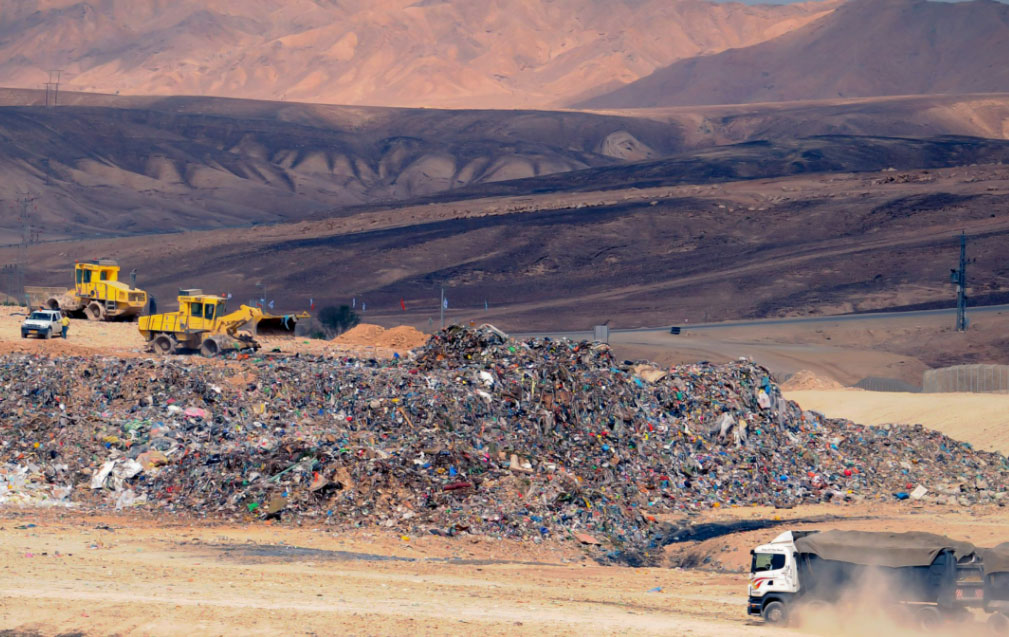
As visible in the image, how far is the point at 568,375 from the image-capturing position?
2412cm

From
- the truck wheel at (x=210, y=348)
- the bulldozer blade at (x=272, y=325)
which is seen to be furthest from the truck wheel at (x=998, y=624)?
the bulldozer blade at (x=272, y=325)

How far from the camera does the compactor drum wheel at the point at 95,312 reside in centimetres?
4247

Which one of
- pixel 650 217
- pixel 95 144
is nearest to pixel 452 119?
pixel 95 144

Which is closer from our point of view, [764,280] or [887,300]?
[887,300]

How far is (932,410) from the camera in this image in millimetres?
33250

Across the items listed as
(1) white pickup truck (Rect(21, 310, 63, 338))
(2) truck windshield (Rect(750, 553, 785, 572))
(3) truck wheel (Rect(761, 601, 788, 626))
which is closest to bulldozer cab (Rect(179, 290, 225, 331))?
(1) white pickup truck (Rect(21, 310, 63, 338))

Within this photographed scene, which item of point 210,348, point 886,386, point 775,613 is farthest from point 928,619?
point 886,386

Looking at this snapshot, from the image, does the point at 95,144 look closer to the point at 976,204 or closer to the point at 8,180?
the point at 8,180

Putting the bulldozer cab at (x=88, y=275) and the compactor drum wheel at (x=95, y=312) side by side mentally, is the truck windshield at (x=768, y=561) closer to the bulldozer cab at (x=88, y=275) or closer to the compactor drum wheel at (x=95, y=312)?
the compactor drum wheel at (x=95, y=312)

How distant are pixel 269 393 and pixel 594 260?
56.5 meters

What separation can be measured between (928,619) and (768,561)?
1690 millimetres

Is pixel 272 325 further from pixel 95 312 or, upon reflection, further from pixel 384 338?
pixel 95 312

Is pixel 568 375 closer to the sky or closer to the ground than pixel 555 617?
closer to the sky

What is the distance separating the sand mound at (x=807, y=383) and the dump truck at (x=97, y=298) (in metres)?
21.7
